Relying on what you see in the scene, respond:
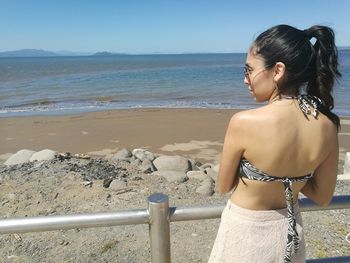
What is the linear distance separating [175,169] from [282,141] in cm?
617

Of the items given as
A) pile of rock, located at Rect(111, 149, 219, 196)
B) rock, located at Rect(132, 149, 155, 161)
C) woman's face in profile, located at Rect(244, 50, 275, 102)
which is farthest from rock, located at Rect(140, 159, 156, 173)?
woman's face in profile, located at Rect(244, 50, 275, 102)

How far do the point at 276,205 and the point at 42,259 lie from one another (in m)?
3.21

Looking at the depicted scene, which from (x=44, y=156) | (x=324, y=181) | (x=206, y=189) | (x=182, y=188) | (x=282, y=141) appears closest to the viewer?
(x=282, y=141)

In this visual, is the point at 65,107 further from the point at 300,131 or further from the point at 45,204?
the point at 300,131

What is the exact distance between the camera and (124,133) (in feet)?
42.0

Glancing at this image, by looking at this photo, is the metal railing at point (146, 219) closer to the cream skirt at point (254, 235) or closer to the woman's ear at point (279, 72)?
the cream skirt at point (254, 235)

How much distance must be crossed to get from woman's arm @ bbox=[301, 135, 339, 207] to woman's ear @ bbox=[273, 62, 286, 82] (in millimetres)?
330

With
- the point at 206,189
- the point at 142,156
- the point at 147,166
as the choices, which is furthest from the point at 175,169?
the point at 206,189

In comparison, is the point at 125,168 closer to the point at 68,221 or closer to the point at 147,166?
the point at 147,166

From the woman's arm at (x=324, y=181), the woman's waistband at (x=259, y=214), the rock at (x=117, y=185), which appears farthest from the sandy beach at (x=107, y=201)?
the woman's waistband at (x=259, y=214)

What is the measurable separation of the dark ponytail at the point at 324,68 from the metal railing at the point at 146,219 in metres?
0.57

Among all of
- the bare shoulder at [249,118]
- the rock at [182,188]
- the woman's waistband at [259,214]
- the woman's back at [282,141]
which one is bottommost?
the rock at [182,188]

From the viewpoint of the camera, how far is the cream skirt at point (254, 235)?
155 centimetres

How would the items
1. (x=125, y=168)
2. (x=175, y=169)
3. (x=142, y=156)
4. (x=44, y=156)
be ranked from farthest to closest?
(x=142, y=156) < (x=44, y=156) < (x=175, y=169) < (x=125, y=168)
